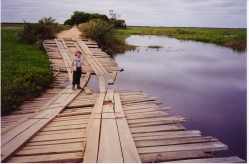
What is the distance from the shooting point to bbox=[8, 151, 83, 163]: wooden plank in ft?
11.8

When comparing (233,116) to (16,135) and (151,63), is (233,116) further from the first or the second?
(151,63)

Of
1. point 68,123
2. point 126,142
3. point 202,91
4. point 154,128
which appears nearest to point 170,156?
point 126,142

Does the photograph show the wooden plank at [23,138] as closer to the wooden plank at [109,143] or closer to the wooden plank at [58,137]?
the wooden plank at [58,137]

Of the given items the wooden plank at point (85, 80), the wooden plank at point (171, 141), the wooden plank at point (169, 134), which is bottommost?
the wooden plank at point (171, 141)

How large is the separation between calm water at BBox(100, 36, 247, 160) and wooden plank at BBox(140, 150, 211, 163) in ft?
7.21

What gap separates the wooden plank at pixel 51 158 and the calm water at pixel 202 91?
3.56m

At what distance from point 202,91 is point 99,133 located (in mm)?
7182

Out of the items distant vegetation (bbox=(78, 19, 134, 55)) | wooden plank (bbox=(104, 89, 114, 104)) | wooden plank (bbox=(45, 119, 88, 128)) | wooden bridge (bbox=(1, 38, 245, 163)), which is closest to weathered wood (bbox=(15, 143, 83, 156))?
wooden bridge (bbox=(1, 38, 245, 163))

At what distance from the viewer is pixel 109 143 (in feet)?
13.1

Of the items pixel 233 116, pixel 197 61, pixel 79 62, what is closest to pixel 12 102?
pixel 79 62

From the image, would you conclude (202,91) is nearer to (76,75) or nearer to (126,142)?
(76,75)

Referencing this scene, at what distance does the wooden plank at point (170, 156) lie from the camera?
371 centimetres

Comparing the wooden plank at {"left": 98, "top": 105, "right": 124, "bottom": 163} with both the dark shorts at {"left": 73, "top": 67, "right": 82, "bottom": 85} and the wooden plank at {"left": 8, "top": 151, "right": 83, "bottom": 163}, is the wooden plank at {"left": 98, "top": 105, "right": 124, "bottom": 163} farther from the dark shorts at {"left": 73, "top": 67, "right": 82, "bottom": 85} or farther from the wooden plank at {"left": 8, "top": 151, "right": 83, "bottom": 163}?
the dark shorts at {"left": 73, "top": 67, "right": 82, "bottom": 85}

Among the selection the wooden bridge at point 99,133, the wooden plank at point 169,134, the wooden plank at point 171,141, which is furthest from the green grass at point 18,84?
the wooden plank at point 171,141
